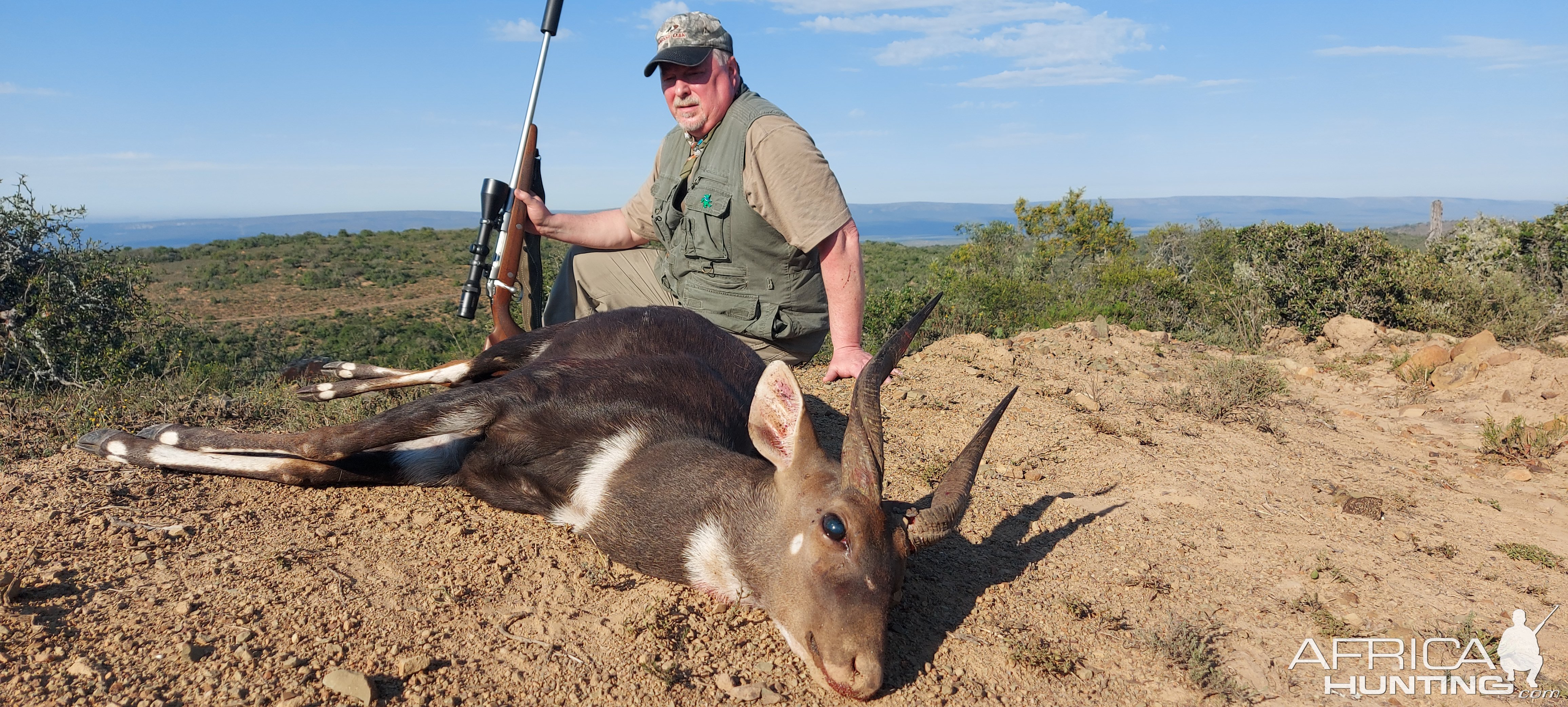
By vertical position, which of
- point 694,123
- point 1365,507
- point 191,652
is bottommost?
point 1365,507

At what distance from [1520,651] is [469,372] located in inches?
197

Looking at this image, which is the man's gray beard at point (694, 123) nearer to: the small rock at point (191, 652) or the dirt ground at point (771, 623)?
the dirt ground at point (771, 623)

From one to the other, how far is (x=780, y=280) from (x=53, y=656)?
3932mm

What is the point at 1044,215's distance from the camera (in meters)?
25.7

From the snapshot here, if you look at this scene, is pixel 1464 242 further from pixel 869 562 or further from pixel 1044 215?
pixel 869 562

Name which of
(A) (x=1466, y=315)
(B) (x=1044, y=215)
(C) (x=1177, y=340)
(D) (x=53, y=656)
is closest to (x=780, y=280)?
(D) (x=53, y=656)

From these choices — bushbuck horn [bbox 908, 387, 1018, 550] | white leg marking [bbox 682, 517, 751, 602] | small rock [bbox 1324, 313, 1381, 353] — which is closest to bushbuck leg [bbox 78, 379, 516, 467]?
white leg marking [bbox 682, 517, 751, 602]

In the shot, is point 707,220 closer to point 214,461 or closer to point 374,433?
point 374,433

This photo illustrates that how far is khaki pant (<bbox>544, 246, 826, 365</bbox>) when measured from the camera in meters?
6.33

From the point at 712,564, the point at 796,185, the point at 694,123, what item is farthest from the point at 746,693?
the point at 694,123

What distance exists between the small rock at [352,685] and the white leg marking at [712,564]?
107 cm

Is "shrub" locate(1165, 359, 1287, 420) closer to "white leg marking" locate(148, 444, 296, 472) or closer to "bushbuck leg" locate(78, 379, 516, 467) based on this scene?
"bushbuck leg" locate(78, 379, 516, 467)

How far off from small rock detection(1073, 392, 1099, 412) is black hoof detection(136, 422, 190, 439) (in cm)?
544

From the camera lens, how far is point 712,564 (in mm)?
3066
